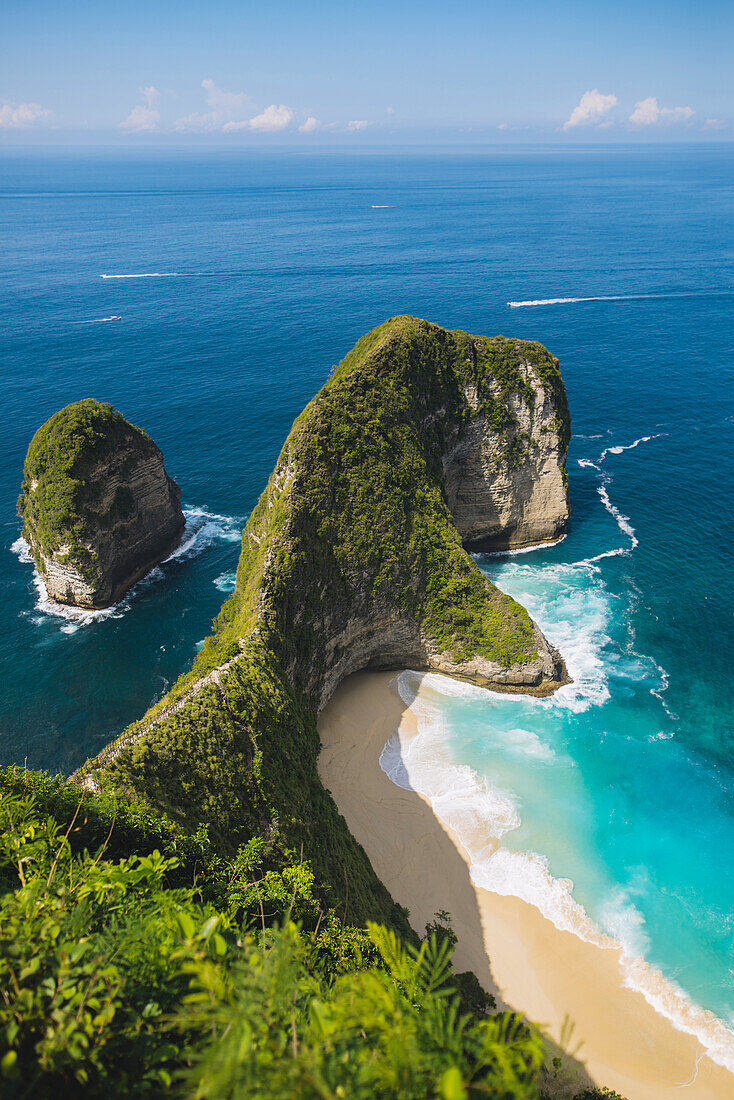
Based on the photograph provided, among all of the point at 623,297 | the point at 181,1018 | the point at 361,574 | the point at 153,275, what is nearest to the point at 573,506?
the point at 361,574

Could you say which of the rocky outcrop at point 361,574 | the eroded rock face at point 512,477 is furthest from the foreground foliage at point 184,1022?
the eroded rock face at point 512,477

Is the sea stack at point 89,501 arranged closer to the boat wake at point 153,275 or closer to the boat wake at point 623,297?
the boat wake at point 623,297

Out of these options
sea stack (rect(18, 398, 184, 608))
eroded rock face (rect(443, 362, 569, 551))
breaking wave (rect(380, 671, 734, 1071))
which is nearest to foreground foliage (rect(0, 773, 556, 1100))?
breaking wave (rect(380, 671, 734, 1071))

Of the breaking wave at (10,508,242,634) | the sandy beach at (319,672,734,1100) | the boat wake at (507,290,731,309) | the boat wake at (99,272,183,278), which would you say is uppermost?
the boat wake at (99,272,183,278)

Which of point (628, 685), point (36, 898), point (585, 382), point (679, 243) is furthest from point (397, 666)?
point (679, 243)

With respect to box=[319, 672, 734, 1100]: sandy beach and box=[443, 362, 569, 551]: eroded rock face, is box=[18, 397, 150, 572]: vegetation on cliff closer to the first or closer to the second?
box=[319, 672, 734, 1100]: sandy beach

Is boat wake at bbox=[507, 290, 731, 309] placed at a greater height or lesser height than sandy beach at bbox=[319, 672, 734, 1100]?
greater

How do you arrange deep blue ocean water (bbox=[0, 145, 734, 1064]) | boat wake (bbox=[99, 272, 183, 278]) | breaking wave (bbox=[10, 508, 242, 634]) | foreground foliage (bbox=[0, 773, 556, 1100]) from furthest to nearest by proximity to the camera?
boat wake (bbox=[99, 272, 183, 278]) < breaking wave (bbox=[10, 508, 242, 634]) < deep blue ocean water (bbox=[0, 145, 734, 1064]) < foreground foliage (bbox=[0, 773, 556, 1100])
